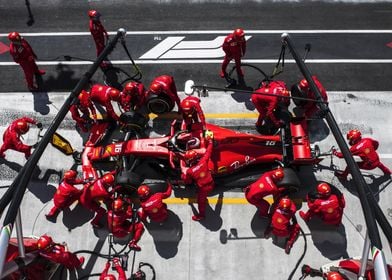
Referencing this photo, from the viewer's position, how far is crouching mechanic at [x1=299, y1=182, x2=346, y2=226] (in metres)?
8.03

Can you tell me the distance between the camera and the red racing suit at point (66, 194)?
8594 millimetres

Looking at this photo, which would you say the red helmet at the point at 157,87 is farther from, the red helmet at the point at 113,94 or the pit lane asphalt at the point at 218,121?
the pit lane asphalt at the point at 218,121

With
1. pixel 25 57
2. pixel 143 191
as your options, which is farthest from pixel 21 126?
pixel 143 191

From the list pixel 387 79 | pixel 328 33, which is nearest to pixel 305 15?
pixel 328 33

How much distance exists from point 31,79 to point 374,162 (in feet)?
29.9

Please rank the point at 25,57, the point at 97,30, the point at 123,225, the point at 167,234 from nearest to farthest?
the point at 123,225, the point at 167,234, the point at 25,57, the point at 97,30

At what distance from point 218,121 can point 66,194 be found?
4353 mm

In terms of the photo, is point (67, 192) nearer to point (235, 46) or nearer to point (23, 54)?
point (23, 54)

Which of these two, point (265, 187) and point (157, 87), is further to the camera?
point (157, 87)

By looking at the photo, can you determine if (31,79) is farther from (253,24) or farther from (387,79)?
(387,79)

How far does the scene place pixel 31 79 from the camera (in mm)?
11078

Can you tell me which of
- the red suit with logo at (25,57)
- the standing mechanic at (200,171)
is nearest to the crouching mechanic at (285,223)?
the standing mechanic at (200,171)

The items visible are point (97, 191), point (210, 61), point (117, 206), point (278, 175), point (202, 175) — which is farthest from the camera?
point (210, 61)

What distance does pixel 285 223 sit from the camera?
8.06m
